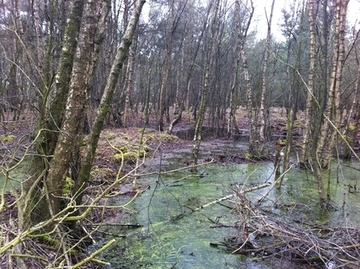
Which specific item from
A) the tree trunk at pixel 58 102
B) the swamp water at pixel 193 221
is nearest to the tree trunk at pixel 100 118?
the tree trunk at pixel 58 102

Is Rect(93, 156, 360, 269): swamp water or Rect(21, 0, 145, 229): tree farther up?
Rect(21, 0, 145, 229): tree

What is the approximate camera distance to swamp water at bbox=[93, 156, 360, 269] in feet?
12.4

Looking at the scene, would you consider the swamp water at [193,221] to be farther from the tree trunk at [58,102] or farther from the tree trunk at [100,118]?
the tree trunk at [58,102]

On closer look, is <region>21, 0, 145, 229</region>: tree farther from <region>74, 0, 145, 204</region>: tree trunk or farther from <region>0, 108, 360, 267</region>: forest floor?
<region>0, 108, 360, 267</region>: forest floor

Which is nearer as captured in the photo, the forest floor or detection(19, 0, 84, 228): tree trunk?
detection(19, 0, 84, 228): tree trunk

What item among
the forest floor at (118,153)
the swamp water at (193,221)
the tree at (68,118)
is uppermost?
the tree at (68,118)

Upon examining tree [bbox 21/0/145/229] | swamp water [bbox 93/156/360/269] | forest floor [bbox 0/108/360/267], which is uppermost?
tree [bbox 21/0/145/229]

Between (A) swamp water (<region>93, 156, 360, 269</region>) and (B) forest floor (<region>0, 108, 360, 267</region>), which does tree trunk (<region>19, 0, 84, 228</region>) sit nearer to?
(B) forest floor (<region>0, 108, 360, 267</region>)

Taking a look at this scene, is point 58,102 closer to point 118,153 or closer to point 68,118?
point 68,118

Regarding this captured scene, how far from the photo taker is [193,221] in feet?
16.6

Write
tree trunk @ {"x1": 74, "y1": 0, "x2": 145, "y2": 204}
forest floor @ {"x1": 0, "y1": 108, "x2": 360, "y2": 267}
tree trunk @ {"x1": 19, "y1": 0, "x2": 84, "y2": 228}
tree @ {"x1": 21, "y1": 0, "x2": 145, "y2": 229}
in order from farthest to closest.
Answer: forest floor @ {"x1": 0, "y1": 108, "x2": 360, "y2": 267} → tree trunk @ {"x1": 74, "y1": 0, "x2": 145, "y2": 204} → tree trunk @ {"x1": 19, "y1": 0, "x2": 84, "y2": 228} → tree @ {"x1": 21, "y1": 0, "x2": 145, "y2": 229}

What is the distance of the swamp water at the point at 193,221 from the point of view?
3.79 metres

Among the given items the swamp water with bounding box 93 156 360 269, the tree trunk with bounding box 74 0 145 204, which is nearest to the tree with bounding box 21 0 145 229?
the tree trunk with bounding box 74 0 145 204

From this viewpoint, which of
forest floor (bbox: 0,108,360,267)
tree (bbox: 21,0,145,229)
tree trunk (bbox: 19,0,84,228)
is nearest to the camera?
tree (bbox: 21,0,145,229)
